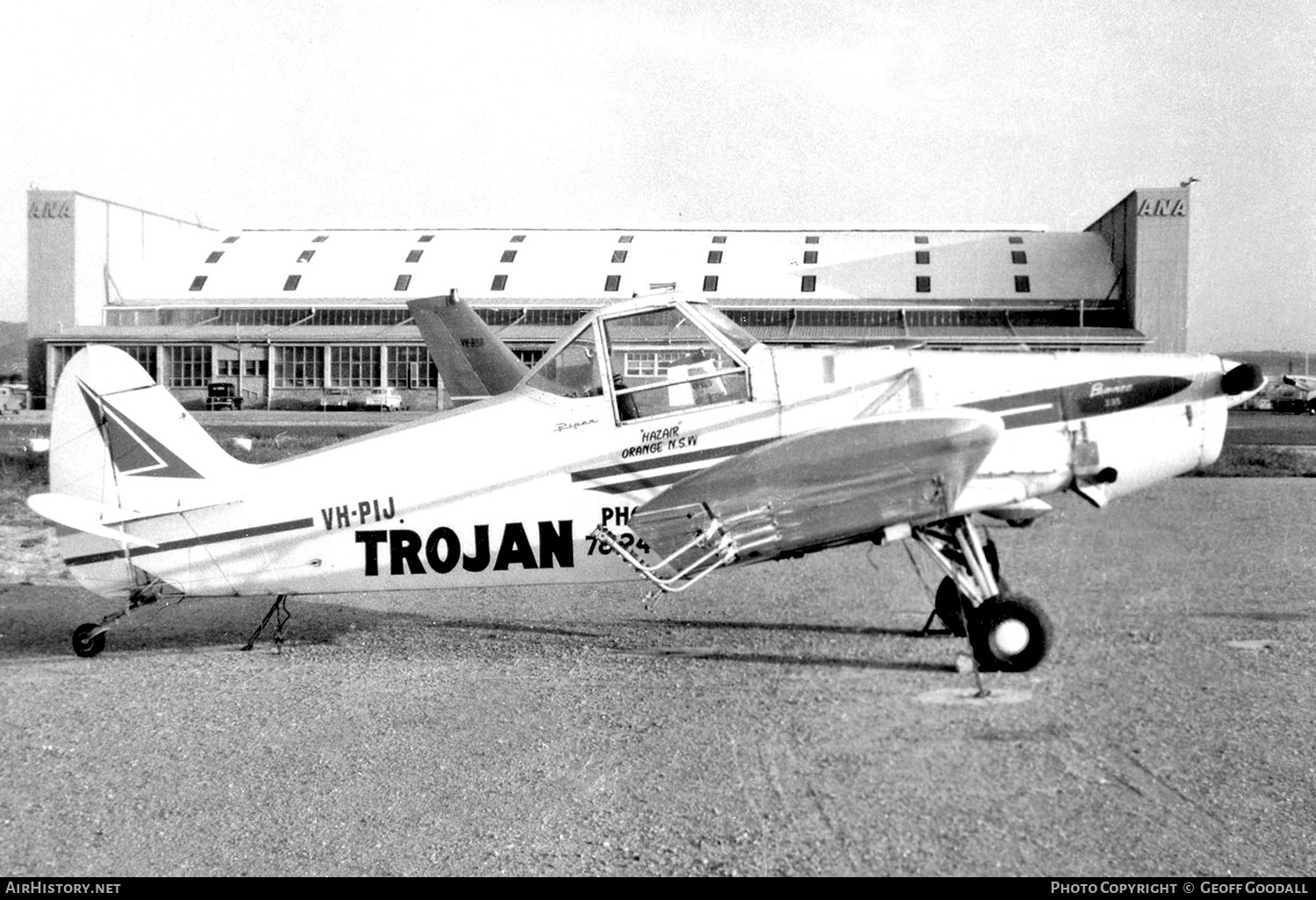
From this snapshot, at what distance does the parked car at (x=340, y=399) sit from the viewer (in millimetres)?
54906

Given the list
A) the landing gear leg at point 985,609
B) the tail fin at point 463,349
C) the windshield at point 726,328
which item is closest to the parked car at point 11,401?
the tail fin at point 463,349

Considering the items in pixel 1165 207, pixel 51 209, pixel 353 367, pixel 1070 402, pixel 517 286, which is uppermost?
pixel 51 209

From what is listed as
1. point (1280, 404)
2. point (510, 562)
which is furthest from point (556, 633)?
point (1280, 404)

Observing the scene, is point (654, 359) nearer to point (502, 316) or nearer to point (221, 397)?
point (502, 316)

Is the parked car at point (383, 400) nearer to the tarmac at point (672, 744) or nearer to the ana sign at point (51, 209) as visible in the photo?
the ana sign at point (51, 209)

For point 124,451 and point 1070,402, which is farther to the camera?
point 124,451

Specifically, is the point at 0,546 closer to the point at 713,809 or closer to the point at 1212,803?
the point at 713,809

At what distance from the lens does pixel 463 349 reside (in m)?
20.0

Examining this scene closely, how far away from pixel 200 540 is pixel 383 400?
4659 centimetres

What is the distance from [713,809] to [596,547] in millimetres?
3229

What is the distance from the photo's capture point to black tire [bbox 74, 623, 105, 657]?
865 centimetres

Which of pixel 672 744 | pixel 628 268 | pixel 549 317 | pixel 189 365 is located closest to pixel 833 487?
pixel 672 744

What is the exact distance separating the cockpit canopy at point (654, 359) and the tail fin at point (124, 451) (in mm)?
2760

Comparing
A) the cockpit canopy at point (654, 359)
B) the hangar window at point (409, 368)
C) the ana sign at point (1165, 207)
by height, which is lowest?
the cockpit canopy at point (654, 359)
